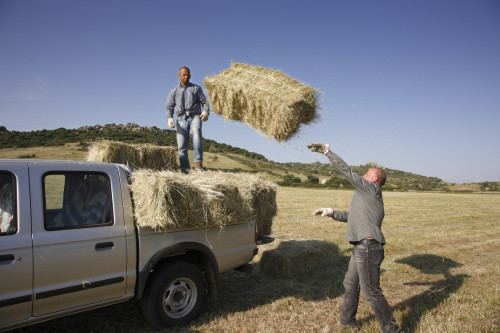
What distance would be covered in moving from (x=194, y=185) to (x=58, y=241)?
5.03 feet

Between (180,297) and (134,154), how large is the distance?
271 cm

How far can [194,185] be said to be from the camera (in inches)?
159

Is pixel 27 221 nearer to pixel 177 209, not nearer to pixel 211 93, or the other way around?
pixel 177 209

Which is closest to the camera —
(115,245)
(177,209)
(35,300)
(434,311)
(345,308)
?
(35,300)

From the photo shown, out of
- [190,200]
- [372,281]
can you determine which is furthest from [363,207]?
[190,200]

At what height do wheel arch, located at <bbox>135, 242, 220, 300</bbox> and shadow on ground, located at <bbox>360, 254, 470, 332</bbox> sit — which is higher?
wheel arch, located at <bbox>135, 242, 220, 300</bbox>

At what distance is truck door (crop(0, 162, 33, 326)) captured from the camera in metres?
2.89

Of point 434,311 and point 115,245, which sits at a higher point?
point 115,245

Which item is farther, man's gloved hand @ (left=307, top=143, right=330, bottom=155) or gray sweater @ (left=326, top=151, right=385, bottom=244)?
man's gloved hand @ (left=307, top=143, right=330, bottom=155)

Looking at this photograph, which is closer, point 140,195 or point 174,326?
point 140,195

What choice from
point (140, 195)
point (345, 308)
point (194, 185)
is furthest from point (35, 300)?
point (345, 308)

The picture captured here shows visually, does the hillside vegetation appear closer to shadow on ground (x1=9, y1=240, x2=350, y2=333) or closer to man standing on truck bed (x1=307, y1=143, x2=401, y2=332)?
man standing on truck bed (x1=307, y1=143, x2=401, y2=332)

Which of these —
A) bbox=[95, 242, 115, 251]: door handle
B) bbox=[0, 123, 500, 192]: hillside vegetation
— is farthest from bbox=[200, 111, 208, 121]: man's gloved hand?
bbox=[95, 242, 115, 251]: door handle

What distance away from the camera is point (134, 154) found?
18.9 feet
